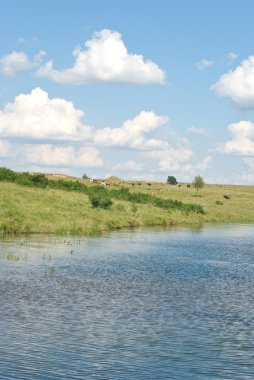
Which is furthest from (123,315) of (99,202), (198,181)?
(198,181)

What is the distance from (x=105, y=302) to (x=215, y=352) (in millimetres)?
8213

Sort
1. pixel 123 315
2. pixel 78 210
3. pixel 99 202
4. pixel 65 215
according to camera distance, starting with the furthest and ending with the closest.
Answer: pixel 99 202 → pixel 78 210 → pixel 65 215 → pixel 123 315

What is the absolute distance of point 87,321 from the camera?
2206cm

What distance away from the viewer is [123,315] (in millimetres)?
23391

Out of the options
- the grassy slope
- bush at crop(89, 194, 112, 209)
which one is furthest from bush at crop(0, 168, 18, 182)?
bush at crop(89, 194, 112, 209)

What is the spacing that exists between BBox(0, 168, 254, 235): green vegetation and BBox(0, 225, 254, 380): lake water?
15.1 metres

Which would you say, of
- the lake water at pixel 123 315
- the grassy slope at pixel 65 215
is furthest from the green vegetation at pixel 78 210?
the lake water at pixel 123 315

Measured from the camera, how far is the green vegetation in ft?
198

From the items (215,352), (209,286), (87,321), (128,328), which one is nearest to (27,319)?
(87,321)

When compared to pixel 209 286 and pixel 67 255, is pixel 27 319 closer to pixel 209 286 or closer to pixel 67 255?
pixel 209 286

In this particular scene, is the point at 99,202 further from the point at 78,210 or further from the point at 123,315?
the point at 123,315

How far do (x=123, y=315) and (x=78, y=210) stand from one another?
47572 mm

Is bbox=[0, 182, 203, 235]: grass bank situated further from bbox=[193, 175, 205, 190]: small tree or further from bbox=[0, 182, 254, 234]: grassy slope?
bbox=[193, 175, 205, 190]: small tree

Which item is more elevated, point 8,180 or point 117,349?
point 8,180
